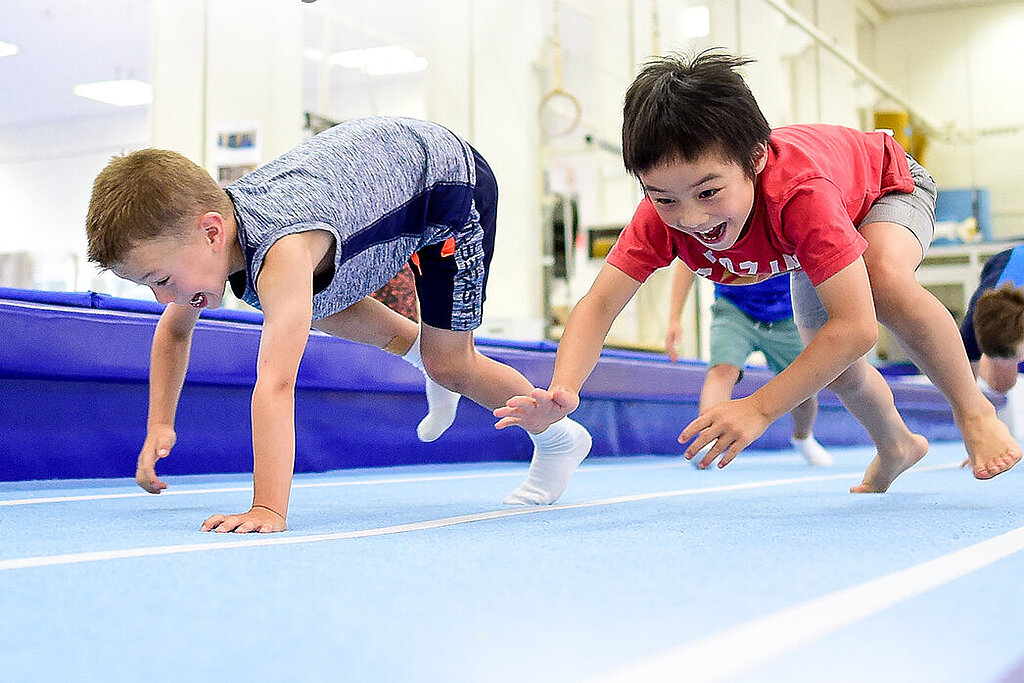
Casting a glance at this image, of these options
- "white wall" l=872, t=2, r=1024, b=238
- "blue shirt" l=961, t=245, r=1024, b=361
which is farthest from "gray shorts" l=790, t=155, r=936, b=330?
"white wall" l=872, t=2, r=1024, b=238

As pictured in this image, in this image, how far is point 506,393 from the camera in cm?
174

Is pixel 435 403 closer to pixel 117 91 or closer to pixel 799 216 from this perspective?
pixel 799 216

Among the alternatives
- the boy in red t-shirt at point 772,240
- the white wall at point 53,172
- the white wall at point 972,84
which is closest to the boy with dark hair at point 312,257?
the boy in red t-shirt at point 772,240

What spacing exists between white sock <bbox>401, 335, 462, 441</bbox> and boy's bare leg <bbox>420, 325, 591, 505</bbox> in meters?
0.14

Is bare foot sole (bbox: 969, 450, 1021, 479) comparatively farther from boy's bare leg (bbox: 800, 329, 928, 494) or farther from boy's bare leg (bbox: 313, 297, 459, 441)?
boy's bare leg (bbox: 313, 297, 459, 441)

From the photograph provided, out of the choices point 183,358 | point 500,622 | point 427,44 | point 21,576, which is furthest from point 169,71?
point 500,622

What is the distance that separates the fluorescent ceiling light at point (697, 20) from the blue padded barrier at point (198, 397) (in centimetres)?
376

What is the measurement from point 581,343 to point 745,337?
1631mm

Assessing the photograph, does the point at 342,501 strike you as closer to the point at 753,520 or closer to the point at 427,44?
the point at 753,520

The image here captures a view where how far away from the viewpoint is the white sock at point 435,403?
191 centimetres

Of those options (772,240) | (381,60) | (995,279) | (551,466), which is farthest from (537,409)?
(381,60)

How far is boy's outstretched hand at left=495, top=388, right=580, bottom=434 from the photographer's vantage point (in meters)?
1.37

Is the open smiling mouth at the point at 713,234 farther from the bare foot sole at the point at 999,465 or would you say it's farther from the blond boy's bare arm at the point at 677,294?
the blond boy's bare arm at the point at 677,294

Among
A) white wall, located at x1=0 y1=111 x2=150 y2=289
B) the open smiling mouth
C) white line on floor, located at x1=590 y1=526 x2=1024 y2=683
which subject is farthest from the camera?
white wall, located at x1=0 y1=111 x2=150 y2=289
